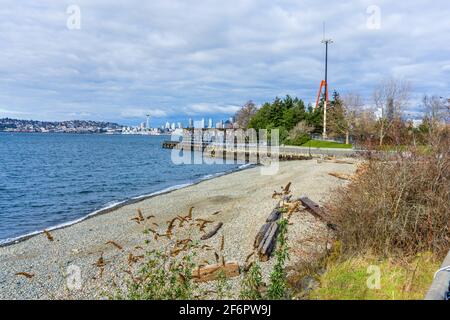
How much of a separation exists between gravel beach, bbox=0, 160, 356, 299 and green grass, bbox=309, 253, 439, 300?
5.50 ft

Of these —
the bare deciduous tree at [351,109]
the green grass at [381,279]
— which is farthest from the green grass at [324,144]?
the green grass at [381,279]

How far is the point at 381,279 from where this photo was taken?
5.93 metres

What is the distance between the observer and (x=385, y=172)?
6.97 metres

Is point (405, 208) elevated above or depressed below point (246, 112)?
below

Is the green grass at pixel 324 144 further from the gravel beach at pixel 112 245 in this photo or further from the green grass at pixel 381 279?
the green grass at pixel 381 279

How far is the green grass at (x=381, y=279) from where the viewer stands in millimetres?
5418

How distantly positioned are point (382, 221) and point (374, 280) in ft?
4.09

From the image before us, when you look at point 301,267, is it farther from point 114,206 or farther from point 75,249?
point 114,206

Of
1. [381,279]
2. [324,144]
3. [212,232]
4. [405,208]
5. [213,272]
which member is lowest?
[212,232]

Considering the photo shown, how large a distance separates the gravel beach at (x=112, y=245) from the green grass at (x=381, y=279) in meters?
1.68

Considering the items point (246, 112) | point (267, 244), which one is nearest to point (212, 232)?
point (267, 244)

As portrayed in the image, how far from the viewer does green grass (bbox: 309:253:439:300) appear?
17.8 ft

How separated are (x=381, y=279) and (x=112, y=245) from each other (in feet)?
28.8

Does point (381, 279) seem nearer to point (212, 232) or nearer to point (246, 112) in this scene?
point (212, 232)
